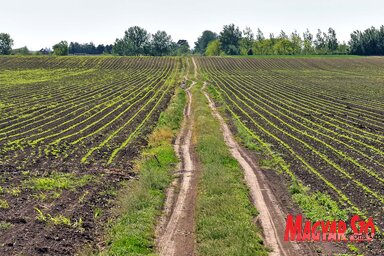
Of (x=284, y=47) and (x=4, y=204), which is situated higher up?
(x=284, y=47)

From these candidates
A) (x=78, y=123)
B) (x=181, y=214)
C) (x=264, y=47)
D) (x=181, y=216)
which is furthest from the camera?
(x=264, y=47)

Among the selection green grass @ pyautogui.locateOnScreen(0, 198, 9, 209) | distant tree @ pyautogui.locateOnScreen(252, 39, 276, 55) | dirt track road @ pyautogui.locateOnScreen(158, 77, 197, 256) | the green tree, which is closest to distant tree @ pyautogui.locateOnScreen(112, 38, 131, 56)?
distant tree @ pyautogui.locateOnScreen(252, 39, 276, 55)

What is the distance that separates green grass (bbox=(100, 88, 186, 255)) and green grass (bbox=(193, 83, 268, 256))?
160 cm

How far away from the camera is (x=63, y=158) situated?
2344 cm

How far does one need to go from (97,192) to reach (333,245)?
31.3 ft

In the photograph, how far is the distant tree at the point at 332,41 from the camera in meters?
173

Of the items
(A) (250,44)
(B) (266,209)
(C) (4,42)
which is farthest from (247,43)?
(B) (266,209)

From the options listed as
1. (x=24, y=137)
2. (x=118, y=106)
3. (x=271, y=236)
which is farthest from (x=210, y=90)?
(x=271, y=236)

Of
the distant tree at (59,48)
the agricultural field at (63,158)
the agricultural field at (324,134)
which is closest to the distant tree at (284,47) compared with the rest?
the distant tree at (59,48)

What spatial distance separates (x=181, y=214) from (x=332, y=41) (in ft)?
568

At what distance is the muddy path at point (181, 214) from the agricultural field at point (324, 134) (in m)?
4.00

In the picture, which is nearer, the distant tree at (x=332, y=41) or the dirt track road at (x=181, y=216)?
the dirt track road at (x=181, y=216)

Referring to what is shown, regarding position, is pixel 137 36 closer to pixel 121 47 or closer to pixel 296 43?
pixel 121 47

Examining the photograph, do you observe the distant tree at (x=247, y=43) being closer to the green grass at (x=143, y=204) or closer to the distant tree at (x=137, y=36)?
the distant tree at (x=137, y=36)
